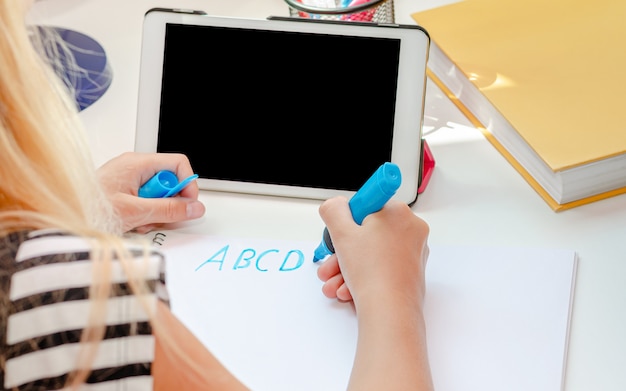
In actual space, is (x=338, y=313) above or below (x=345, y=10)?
below

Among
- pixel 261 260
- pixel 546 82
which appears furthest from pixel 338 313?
pixel 546 82

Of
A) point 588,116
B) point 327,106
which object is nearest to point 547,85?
point 588,116

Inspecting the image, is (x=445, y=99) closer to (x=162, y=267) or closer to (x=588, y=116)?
(x=588, y=116)

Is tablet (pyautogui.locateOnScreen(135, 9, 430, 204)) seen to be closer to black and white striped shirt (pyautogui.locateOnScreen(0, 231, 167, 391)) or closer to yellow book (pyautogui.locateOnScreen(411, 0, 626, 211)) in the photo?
yellow book (pyautogui.locateOnScreen(411, 0, 626, 211))

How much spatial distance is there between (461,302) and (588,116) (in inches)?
9.3

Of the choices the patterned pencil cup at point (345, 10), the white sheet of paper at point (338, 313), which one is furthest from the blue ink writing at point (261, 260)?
the patterned pencil cup at point (345, 10)

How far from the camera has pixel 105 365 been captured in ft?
1.44

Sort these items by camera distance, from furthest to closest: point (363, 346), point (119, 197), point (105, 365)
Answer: point (119, 197) < point (363, 346) < point (105, 365)

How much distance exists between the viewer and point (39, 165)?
18.7 inches

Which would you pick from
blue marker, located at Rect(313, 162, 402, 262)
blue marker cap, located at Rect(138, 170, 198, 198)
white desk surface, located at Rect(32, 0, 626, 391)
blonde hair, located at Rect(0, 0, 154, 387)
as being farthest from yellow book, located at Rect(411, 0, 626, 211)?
blonde hair, located at Rect(0, 0, 154, 387)

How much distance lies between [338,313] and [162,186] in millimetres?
208

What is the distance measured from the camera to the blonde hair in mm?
446

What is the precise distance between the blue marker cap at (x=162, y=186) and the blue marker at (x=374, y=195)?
0.48 ft

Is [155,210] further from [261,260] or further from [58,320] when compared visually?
[58,320]
